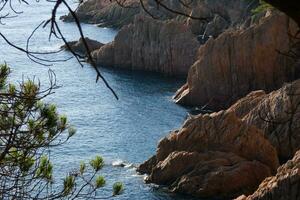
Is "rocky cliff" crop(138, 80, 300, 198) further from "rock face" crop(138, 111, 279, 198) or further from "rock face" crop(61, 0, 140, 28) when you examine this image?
"rock face" crop(61, 0, 140, 28)

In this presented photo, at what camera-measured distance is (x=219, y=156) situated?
31.6m

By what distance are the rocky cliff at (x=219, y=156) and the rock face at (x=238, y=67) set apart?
39.0ft

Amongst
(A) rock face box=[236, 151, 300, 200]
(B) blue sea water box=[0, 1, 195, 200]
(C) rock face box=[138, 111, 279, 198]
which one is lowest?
(B) blue sea water box=[0, 1, 195, 200]

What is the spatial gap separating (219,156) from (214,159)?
295 millimetres

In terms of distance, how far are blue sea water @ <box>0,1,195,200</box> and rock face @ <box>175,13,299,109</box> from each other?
2.69 m

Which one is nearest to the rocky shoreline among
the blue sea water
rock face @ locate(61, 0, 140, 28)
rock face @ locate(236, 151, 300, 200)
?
rock face @ locate(236, 151, 300, 200)

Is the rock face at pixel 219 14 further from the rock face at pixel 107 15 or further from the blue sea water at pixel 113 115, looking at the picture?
the blue sea water at pixel 113 115

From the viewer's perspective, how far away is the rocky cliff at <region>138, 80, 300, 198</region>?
3044 centimetres

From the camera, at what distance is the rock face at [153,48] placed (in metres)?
58.5

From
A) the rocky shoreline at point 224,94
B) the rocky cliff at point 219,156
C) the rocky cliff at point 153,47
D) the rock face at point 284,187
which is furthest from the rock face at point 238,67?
the rock face at point 284,187

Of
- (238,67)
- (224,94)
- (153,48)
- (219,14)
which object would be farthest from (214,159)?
(219,14)

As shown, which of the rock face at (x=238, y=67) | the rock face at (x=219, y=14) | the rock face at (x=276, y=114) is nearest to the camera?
the rock face at (x=276, y=114)

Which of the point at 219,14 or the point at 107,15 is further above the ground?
the point at 219,14

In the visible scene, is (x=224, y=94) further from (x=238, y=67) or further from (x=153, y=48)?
(x=153, y=48)
